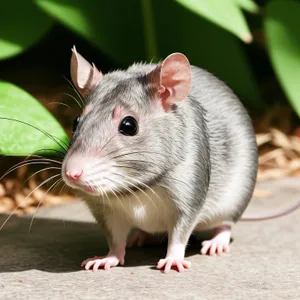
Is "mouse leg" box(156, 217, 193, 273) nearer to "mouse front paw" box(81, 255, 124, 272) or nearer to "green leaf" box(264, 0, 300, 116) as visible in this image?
"mouse front paw" box(81, 255, 124, 272)

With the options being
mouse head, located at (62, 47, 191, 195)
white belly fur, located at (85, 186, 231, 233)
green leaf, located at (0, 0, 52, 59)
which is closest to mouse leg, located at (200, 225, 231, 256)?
white belly fur, located at (85, 186, 231, 233)

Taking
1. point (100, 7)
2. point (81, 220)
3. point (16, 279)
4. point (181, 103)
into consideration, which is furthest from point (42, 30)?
point (16, 279)

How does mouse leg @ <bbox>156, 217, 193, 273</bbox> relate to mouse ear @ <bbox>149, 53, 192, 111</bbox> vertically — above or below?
below

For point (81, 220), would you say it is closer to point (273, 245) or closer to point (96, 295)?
point (273, 245)

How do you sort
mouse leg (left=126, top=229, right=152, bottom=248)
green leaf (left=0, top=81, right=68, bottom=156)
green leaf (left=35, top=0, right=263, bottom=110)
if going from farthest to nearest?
green leaf (left=35, top=0, right=263, bottom=110) < mouse leg (left=126, top=229, right=152, bottom=248) < green leaf (left=0, top=81, right=68, bottom=156)

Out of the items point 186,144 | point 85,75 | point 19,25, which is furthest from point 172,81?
point 19,25

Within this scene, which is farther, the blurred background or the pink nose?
the blurred background

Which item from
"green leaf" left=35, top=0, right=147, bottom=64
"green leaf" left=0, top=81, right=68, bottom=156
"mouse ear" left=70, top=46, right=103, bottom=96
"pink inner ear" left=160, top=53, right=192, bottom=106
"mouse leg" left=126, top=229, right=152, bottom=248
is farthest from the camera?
"green leaf" left=35, top=0, right=147, bottom=64
